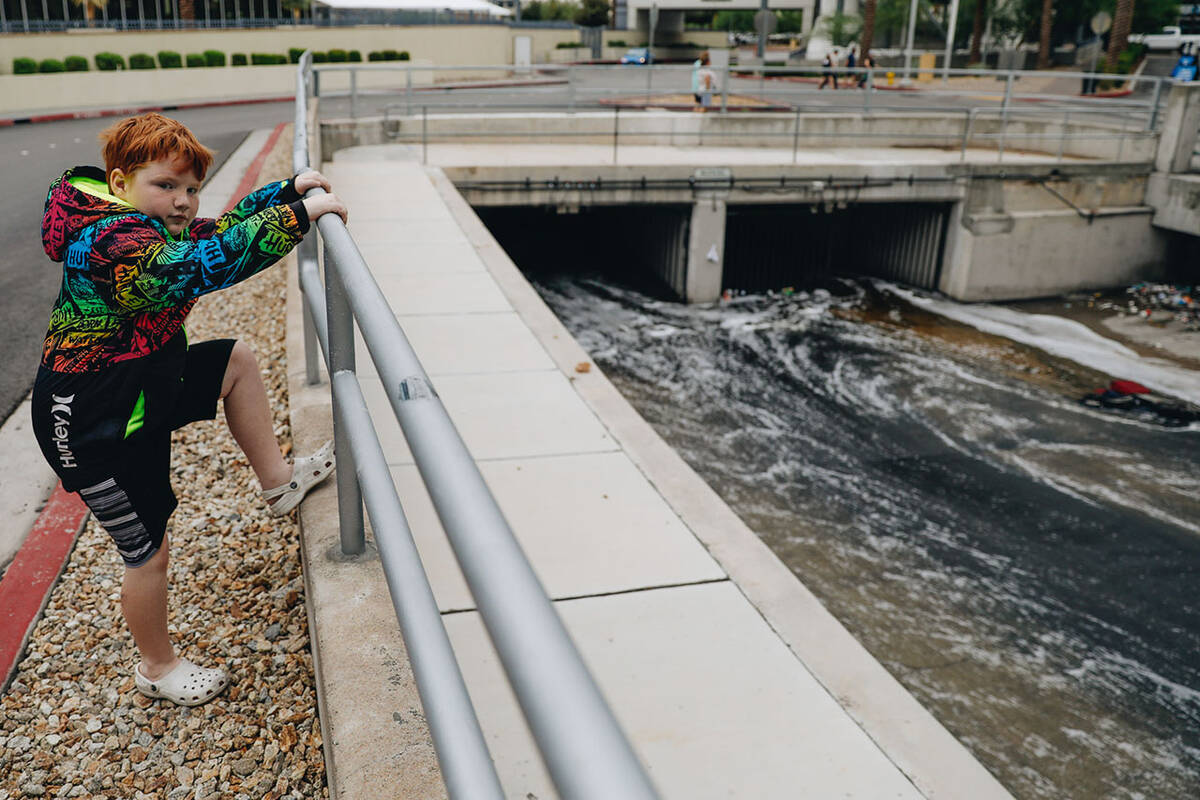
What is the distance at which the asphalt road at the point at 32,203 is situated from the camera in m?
6.82

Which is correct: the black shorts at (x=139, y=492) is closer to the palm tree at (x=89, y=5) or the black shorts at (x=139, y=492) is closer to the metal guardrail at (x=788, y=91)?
the metal guardrail at (x=788, y=91)

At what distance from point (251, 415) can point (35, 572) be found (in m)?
1.25

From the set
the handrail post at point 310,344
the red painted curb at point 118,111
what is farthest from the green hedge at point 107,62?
the handrail post at point 310,344

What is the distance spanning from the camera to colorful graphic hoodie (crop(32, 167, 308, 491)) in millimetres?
2414

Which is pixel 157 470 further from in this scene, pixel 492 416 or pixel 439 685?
pixel 492 416

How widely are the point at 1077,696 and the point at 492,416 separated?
4.50 metres

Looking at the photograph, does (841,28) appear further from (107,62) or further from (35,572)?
(35,572)

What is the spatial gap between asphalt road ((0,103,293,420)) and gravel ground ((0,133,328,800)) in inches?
98.4

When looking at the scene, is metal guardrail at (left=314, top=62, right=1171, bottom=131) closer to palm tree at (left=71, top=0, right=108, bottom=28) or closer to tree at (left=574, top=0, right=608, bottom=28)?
palm tree at (left=71, top=0, right=108, bottom=28)

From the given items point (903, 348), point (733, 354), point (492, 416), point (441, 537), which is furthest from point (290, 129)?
point (441, 537)

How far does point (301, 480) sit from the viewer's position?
366 centimetres

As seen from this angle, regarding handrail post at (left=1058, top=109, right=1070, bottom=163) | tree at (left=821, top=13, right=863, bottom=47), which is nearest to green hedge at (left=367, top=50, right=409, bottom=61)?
tree at (left=821, top=13, right=863, bottom=47)

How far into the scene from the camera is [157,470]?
274cm

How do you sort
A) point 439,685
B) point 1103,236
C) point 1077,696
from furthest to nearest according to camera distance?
1. point 1103,236
2. point 1077,696
3. point 439,685
